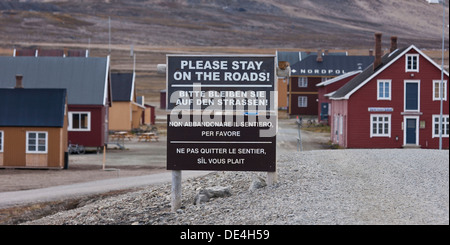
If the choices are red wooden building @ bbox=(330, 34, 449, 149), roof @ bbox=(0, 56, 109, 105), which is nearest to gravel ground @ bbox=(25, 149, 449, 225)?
red wooden building @ bbox=(330, 34, 449, 149)

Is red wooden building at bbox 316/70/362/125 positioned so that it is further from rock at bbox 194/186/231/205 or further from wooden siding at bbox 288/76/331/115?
rock at bbox 194/186/231/205

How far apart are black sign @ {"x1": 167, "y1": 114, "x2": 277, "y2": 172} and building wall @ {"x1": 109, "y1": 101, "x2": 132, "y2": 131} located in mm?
52278

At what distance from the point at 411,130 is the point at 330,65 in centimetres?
4166

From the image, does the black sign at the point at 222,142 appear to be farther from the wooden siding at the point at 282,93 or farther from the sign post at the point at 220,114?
the wooden siding at the point at 282,93

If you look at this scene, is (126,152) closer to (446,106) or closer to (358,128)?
(358,128)

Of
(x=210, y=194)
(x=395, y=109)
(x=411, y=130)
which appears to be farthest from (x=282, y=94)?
(x=210, y=194)

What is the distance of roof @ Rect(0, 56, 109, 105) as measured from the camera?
5131cm

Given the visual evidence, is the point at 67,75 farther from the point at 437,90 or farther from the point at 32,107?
the point at 437,90

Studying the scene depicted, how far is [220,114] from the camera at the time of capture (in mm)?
17344

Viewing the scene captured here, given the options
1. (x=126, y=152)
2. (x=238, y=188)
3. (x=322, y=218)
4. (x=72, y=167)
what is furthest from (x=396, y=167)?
(x=126, y=152)

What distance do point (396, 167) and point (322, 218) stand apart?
6.54m

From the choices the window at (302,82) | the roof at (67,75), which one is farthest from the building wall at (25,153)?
the window at (302,82)

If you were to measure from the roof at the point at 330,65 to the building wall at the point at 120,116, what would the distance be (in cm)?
2851

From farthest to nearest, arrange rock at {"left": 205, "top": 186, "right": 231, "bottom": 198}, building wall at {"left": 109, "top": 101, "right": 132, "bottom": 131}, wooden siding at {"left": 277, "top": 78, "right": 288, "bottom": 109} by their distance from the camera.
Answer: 1. wooden siding at {"left": 277, "top": 78, "right": 288, "bottom": 109}
2. building wall at {"left": 109, "top": 101, "right": 132, "bottom": 131}
3. rock at {"left": 205, "top": 186, "right": 231, "bottom": 198}
